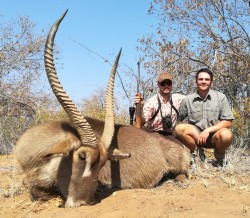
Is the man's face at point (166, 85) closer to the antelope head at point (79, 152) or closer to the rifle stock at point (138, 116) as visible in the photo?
the rifle stock at point (138, 116)

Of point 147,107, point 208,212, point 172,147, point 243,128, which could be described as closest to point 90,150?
point 208,212

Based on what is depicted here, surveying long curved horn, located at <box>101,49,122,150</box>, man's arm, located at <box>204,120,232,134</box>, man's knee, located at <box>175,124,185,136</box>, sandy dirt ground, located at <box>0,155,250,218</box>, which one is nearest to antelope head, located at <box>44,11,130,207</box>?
sandy dirt ground, located at <box>0,155,250,218</box>

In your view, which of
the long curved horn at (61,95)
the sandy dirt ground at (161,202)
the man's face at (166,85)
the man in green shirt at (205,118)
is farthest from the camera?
the man's face at (166,85)

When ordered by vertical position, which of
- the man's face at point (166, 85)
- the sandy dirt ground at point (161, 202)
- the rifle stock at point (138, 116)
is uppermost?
the man's face at point (166, 85)

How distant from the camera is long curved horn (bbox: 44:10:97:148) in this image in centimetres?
430

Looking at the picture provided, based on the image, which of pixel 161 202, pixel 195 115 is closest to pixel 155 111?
pixel 195 115

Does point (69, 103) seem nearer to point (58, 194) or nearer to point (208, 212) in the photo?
point (58, 194)

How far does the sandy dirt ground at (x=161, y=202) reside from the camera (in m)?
3.90

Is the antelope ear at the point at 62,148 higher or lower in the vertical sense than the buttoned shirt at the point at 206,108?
lower

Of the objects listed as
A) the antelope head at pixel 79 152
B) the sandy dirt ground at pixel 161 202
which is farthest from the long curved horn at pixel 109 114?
the sandy dirt ground at pixel 161 202

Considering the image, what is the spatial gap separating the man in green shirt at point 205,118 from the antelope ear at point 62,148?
98.0 inches

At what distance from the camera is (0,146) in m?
10.6

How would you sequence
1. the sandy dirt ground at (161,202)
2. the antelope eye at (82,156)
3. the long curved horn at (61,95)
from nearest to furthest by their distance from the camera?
the sandy dirt ground at (161,202) → the long curved horn at (61,95) → the antelope eye at (82,156)

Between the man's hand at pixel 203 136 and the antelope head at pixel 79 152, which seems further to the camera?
the man's hand at pixel 203 136
